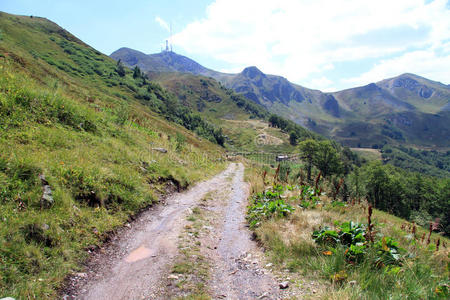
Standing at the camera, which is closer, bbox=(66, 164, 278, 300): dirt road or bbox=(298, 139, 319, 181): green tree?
bbox=(66, 164, 278, 300): dirt road

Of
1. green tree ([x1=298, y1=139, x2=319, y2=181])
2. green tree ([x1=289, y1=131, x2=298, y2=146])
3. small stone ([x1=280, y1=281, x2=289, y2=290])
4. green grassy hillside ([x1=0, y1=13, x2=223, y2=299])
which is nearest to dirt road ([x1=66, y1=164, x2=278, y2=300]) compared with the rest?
small stone ([x1=280, y1=281, x2=289, y2=290])

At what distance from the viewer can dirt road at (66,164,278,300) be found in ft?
15.4

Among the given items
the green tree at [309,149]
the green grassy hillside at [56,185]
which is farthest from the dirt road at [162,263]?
the green tree at [309,149]

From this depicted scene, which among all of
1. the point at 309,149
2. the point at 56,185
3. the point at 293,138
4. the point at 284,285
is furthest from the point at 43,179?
the point at 293,138

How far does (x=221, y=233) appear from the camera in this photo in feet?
27.6

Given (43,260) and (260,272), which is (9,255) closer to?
(43,260)

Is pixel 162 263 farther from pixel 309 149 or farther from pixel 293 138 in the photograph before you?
pixel 293 138

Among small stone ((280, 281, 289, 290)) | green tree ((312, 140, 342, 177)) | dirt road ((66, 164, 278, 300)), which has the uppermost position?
small stone ((280, 281, 289, 290))

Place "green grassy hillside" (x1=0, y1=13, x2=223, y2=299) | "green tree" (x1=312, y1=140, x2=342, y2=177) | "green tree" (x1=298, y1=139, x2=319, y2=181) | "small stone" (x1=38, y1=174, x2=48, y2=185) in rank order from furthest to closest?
"green tree" (x1=298, y1=139, x2=319, y2=181), "green tree" (x1=312, y1=140, x2=342, y2=177), "small stone" (x1=38, y1=174, x2=48, y2=185), "green grassy hillside" (x1=0, y1=13, x2=223, y2=299)

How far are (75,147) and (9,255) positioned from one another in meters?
6.39

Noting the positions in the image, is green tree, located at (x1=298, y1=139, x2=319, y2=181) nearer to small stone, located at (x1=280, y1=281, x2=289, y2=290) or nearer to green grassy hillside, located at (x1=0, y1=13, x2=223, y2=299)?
green grassy hillside, located at (x1=0, y1=13, x2=223, y2=299)

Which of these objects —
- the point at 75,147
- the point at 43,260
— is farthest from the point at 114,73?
the point at 43,260

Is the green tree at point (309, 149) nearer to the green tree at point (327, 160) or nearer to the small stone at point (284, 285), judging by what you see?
the green tree at point (327, 160)

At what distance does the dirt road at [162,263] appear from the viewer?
15.4 ft
